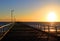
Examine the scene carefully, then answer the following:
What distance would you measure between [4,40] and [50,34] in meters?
4.88

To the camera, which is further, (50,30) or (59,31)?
(50,30)

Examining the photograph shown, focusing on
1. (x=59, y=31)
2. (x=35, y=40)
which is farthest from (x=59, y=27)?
(x=35, y=40)

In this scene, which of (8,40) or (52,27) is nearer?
(8,40)

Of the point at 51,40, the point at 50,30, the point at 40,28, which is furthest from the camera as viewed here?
the point at 40,28

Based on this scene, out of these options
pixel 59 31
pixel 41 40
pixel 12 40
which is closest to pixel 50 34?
pixel 59 31

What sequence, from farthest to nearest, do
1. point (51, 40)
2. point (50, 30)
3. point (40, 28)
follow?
point (40, 28) → point (50, 30) → point (51, 40)

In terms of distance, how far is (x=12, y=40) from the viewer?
17.0 m

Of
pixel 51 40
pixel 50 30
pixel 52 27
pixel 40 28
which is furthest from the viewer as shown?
pixel 40 28

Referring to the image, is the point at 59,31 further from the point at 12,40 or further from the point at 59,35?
the point at 12,40

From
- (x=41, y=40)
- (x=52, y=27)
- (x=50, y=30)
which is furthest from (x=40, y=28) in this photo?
(x=41, y=40)

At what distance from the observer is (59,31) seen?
1947cm

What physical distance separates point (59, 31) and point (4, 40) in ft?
17.7

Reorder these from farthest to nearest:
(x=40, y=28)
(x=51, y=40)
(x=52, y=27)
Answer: (x=40, y=28)
(x=52, y=27)
(x=51, y=40)

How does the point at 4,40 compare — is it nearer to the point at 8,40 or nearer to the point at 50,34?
the point at 8,40
